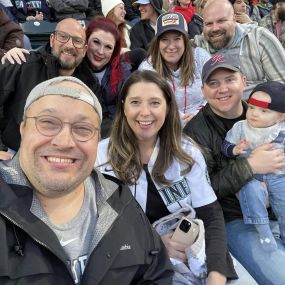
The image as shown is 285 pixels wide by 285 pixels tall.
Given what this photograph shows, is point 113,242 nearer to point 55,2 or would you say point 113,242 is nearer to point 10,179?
point 10,179

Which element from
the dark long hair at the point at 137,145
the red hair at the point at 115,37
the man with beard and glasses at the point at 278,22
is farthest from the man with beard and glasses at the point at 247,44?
the man with beard and glasses at the point at 278,22

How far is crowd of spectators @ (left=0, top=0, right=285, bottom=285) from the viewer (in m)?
1.54

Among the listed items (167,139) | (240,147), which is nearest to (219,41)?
(240,147)

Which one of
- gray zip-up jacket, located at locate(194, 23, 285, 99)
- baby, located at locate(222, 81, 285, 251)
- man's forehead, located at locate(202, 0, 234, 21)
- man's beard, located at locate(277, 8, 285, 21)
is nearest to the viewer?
baby, located at locate(222, 81, 285, 251)

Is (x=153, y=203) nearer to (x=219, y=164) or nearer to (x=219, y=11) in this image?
(x=219, y=164)

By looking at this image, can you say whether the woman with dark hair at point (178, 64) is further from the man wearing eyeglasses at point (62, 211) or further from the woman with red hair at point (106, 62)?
the man wearing eyeglasses at point (62, 211)

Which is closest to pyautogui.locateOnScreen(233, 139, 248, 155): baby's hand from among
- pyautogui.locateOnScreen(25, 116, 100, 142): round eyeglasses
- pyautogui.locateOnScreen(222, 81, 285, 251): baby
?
pyautogui.locateOnScreen(222, 81, 285, 251): baby

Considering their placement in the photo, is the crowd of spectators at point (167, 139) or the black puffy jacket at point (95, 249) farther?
the crowd of spectators at point (167, 139)

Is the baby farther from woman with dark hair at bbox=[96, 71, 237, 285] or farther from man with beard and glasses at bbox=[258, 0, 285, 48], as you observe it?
man with beard and glasses at bbox=[258, 0, 285, 48]

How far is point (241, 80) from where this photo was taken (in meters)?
2.72

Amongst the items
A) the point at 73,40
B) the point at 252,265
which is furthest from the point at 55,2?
the point at 252,265

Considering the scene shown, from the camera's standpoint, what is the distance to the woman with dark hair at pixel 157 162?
2.21 metres

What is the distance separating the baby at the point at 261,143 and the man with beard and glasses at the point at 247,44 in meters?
1.17

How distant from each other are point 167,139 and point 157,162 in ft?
0.52
